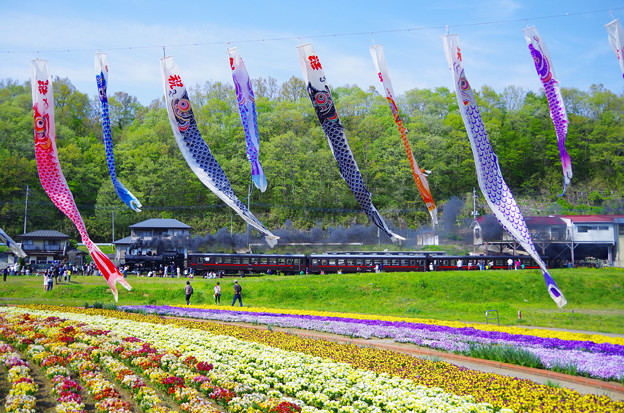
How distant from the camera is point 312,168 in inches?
2953

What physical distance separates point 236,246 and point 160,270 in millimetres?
12313

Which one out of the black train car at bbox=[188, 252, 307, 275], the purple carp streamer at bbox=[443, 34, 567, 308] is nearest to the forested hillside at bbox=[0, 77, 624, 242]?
the black train car at bbox=[188, 252, 307, 275]

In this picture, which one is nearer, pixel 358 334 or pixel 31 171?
pixel 358 334

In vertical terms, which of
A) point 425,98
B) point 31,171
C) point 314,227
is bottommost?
point 314,227

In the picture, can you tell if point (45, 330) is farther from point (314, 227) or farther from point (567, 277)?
point (314, 227)

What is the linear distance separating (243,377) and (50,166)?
11.7 meters

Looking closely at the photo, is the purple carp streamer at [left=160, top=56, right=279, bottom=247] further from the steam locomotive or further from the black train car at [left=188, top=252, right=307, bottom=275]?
the black train car at [left=188, top=252, right=307, bottom=275]

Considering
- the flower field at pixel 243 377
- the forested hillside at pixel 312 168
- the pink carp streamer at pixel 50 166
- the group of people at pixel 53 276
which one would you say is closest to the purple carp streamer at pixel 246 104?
the pink carp streamer at pixel 50 166

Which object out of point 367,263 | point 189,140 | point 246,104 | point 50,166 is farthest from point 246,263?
point 50,166

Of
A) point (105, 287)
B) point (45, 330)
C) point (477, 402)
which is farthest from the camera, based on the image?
point (105, 287)

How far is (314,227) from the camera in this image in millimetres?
70812

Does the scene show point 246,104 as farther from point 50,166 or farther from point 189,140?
point 50,166

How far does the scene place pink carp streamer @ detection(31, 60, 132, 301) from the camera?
720 inches

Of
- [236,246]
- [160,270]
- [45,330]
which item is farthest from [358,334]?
[236,246]
